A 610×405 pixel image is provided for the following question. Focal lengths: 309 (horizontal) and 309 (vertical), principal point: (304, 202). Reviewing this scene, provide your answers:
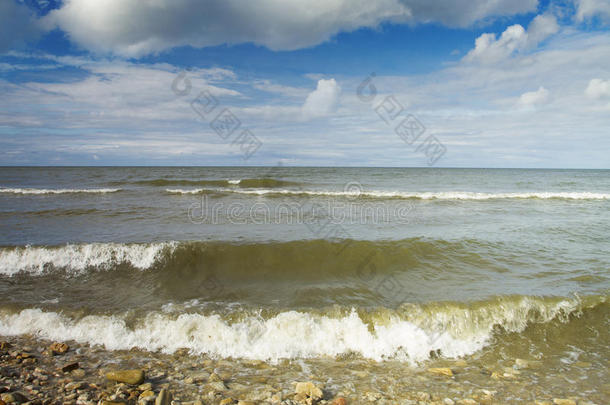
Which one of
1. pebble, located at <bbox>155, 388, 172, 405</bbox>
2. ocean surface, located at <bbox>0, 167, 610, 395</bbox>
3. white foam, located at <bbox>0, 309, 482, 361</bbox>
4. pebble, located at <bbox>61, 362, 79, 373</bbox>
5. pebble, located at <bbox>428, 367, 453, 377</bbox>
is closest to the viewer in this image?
pebble, located at <bbox>155, 388, 172, 405</bbox>

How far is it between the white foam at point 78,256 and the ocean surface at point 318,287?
32 mm

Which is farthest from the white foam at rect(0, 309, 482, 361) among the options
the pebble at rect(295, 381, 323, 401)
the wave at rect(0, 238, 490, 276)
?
the wave at rect(0, 238, 490, 276)

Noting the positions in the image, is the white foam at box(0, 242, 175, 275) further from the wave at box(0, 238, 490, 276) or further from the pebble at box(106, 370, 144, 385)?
the pebble at box(106, 370, 144, 385)

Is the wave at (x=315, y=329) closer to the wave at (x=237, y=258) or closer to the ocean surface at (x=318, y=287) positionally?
the ocean surface at (x=318, y=287)

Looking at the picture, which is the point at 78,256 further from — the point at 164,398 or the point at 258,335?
the point at 164,398

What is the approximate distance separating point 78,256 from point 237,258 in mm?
4434

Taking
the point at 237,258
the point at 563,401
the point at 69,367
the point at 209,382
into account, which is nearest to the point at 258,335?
the point at 209,382

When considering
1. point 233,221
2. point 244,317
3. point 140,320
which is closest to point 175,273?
point 140,320

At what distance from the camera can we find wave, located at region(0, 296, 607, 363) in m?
4.98

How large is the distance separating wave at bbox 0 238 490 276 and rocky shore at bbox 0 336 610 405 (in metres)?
3.32

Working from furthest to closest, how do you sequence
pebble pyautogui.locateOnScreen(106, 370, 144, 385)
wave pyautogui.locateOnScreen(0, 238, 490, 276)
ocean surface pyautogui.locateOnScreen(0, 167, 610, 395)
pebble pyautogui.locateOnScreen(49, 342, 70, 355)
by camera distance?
wave pyautogui.locateOnScreen(0, 238, 490, 276)
ocean surface pyautogui.locateOnScreen(0, 167, 610, 395)
pebble pyautogui.locateOnScreen(49, 342, 70, 355)
pebble pyautogui.locateOnScreen(106, 370, 144, 385)

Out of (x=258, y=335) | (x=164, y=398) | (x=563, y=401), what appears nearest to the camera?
(x=164, y=398)

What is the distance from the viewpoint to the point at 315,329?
17.3 feet

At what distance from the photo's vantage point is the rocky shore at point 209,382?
360cm
